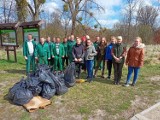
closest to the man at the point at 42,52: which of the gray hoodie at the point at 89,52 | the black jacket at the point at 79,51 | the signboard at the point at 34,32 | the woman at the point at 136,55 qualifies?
the black jacket at the point at 79,51

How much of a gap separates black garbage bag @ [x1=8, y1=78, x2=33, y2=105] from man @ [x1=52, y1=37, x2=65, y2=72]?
121 inches

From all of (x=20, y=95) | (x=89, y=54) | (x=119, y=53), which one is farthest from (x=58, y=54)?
(x=20, y=95)

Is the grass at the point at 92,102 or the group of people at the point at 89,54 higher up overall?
the group of people at the point at 89,54

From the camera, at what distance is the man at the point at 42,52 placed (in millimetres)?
7961

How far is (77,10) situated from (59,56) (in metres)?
15.6

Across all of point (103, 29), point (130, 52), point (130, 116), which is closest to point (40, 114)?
point (130, 116)

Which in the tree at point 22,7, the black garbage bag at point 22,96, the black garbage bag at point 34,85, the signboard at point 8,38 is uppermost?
the tree at point 22,7

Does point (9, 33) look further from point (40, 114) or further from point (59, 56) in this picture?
point (40, 114)

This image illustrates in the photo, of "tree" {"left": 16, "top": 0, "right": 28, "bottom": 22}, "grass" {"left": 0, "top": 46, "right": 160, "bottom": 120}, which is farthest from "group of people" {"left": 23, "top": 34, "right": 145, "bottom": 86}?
"tree" {"left": 16, "top": 0, "right": 28, "bottom": 22}

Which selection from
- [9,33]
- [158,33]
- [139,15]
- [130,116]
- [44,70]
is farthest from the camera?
[139,15]

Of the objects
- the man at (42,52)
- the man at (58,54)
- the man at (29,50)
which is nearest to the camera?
the man at (42,52)

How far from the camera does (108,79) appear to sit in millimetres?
7926

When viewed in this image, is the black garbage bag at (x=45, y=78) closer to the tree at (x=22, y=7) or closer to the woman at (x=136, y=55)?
the woman at (x=136, y=55)

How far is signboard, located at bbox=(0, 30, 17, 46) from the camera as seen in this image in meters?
12.2
